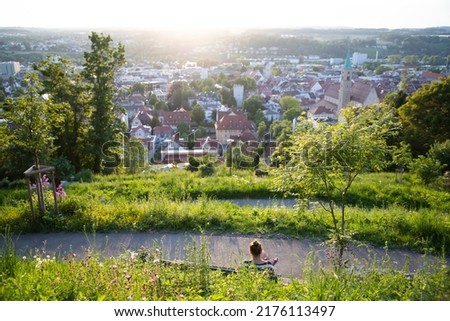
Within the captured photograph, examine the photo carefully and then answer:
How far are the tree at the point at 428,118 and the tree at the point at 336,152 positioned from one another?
12.6 meters

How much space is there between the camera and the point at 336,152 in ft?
12.4

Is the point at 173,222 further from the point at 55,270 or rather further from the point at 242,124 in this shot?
the point at 242,124

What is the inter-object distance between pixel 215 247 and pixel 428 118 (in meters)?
13.4

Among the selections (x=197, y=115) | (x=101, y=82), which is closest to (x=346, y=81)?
(x=197, y=115)

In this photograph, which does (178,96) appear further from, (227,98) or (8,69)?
(8,69)

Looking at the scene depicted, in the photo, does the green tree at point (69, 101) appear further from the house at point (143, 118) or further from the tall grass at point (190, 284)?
the house at point (143, 118)

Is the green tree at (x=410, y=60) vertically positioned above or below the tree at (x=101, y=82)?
above

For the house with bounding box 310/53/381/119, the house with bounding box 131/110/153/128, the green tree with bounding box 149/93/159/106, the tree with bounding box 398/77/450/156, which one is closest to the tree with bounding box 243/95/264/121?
the house with bounding box 310/53/381/119

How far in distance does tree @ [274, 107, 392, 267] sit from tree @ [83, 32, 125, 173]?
28.1 feet

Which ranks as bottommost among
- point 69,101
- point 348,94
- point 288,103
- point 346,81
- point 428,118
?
point 288,103

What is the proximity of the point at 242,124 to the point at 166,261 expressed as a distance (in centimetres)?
3687

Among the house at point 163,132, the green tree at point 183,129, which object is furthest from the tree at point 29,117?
the house at point 163,132

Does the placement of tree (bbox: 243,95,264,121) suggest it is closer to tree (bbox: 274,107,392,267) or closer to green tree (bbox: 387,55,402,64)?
tree (bbox: 274,107,392,267)

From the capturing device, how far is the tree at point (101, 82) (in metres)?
11.1
